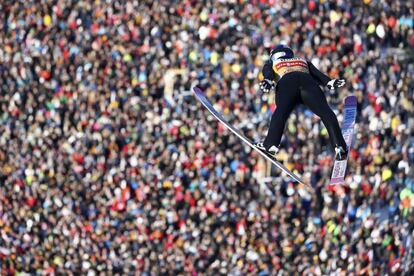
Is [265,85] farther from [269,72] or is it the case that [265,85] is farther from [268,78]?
[269,72]

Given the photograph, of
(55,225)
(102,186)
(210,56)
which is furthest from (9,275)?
(210,56)

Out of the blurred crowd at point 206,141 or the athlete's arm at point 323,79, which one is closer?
the athlete's arm at point 323,79

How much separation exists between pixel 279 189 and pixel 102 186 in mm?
2527

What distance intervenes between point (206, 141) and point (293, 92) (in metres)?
2.26

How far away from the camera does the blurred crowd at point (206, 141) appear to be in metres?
10.1

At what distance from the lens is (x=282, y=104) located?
832 cm

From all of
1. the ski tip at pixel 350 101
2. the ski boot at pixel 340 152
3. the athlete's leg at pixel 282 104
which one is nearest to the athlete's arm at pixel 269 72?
the athlete's leg at pixel 282 104

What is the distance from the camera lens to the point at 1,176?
10891mm

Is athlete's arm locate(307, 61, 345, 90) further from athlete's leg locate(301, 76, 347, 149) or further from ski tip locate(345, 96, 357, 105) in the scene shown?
ski tip locate(345, 96, 357, 105)

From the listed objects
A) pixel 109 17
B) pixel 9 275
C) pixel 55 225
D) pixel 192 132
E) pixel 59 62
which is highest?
pixel 109 17

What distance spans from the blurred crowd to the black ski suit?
170cm

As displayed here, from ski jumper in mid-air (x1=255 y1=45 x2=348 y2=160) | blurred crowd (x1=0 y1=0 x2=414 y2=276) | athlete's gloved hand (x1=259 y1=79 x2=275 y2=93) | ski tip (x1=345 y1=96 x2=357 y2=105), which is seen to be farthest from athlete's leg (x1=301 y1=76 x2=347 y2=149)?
blurred crowd (x1=0 y1=0 x2=414 y2=276)

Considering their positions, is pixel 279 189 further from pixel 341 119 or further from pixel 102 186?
pixel 102 186

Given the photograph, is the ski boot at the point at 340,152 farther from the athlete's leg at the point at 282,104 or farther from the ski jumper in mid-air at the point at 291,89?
the athlete's leg at the point at 282,104
